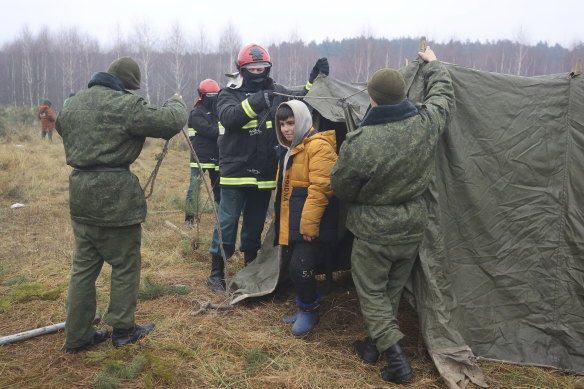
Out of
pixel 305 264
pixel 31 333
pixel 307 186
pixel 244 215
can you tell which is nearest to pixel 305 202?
pixel 307 186

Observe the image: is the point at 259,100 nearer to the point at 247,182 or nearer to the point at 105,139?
the point at 247,182

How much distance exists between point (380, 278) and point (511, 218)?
3.38ft

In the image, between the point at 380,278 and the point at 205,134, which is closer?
the point at 380,278

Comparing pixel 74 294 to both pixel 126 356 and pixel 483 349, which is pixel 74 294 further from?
pixel 483 349

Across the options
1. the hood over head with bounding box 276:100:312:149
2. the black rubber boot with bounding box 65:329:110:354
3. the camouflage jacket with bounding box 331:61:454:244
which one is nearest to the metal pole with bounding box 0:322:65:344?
the black rubber boot with bounding box 65:329:110:354

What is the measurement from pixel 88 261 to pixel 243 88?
195cm

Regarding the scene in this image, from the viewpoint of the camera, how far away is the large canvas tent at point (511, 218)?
9.94 ft

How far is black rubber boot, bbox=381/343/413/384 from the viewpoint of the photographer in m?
2.75

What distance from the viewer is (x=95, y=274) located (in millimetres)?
3135

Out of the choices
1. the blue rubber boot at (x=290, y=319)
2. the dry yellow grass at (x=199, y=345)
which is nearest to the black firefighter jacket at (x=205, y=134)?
the dry yellow grass at (x=199, y=345)

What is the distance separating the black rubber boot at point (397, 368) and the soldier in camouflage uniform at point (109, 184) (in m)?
1.78

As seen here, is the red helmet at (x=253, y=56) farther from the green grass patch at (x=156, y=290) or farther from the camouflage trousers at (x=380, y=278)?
the green grass patch at (x=156, y=290)

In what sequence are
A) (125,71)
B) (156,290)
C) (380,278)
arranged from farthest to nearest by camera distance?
(156,290), (125,71), (380,278)

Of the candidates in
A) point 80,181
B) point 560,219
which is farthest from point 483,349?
point 80,181
